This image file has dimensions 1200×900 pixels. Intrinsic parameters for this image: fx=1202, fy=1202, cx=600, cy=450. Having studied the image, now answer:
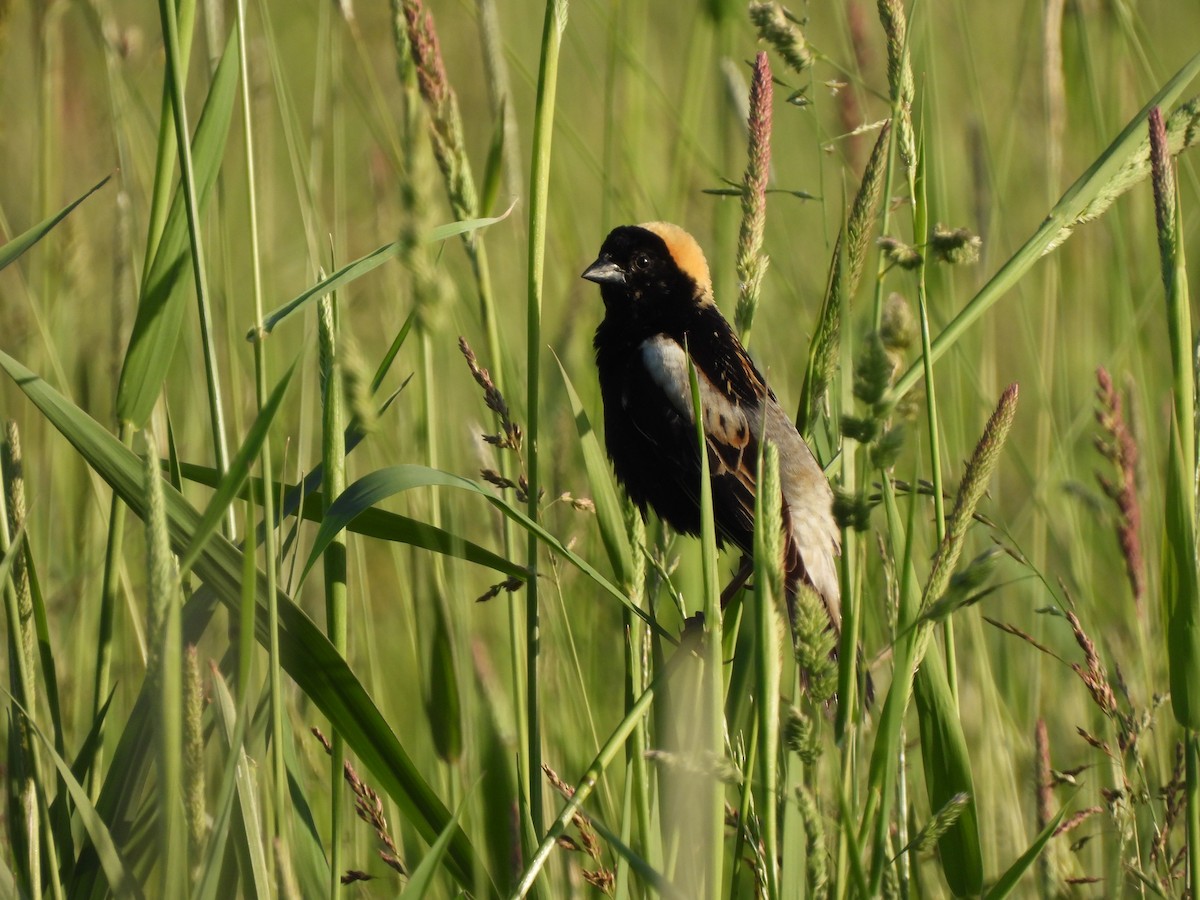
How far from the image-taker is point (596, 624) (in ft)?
7.89

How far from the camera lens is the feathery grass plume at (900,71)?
1.39m

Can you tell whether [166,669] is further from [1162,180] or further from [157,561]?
[1162,180]

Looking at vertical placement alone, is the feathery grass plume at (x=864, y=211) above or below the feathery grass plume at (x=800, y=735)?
above

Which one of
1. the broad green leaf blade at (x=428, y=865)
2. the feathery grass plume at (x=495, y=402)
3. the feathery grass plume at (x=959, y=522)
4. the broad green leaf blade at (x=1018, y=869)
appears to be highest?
the feathery grass plume at (x=495, y=402)

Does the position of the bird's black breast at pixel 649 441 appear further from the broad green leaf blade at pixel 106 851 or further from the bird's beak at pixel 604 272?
the broad green leaf blade at pixel 106 851

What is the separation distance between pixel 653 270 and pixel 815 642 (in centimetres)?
215

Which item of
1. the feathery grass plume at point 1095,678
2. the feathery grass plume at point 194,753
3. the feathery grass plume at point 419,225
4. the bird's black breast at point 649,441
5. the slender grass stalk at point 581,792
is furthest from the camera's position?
the bird's black breast at point 649,441

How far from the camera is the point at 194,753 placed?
1.02 metres

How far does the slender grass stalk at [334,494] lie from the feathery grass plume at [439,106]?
0.20m

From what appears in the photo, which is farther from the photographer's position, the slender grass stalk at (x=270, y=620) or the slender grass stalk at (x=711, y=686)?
the slender grass stalk at (x=711, y=686)

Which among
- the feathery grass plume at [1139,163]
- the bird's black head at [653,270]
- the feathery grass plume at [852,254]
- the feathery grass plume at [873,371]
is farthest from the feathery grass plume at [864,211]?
the bird's black head at [653,270]

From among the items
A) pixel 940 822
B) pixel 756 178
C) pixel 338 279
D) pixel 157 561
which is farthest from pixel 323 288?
pixel 940 822

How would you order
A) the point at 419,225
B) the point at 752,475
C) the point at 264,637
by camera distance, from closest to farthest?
the point at 419,225 → the point at 264,637 → the point at 752,475

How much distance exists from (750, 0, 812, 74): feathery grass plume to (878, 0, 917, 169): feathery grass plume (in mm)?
218
